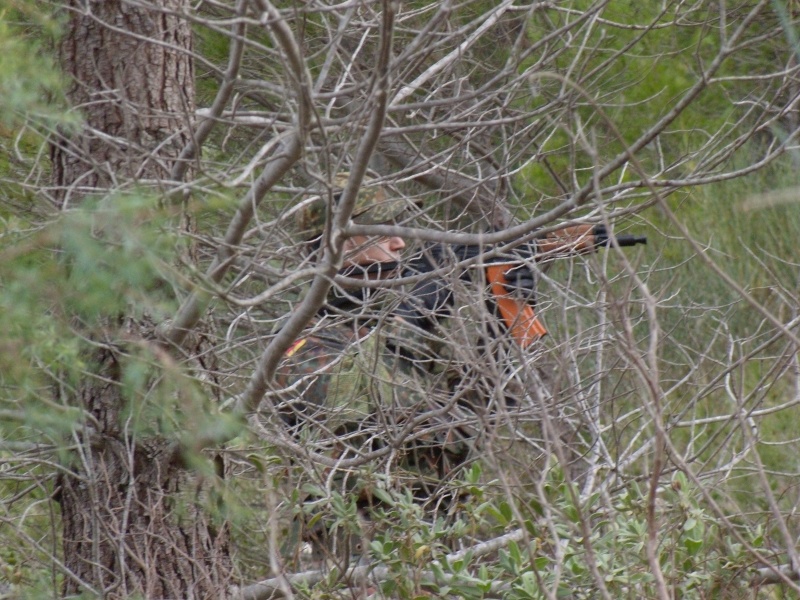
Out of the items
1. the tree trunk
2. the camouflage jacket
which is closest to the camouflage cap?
the camouflage jacket

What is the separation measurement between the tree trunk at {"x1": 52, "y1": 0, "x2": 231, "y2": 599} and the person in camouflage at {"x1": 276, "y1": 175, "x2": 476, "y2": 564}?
1.24 ft

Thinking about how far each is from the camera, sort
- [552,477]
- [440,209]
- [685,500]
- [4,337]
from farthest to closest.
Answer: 1. [440,209]
2. [552,477]
3. [685,500]
4. [4,337]

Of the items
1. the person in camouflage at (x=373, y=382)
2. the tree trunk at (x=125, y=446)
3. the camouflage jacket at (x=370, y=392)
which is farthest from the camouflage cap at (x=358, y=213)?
the tree trunk at (x=125, y=446)

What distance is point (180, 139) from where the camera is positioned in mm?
2523

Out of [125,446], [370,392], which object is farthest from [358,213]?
[125,446]

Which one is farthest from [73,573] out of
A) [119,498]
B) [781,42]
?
[781,42]

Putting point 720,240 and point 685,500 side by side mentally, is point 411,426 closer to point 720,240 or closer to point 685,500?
point 685,500

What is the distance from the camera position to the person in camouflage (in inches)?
97.6

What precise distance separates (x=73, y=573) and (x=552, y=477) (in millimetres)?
1310

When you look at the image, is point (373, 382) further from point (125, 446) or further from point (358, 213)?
point (358, 213)

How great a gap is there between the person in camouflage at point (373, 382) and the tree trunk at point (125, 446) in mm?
377

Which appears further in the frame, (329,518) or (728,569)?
(329,518)

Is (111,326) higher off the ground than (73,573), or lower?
higher

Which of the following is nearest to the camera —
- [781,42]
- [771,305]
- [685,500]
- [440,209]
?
[685,500]
